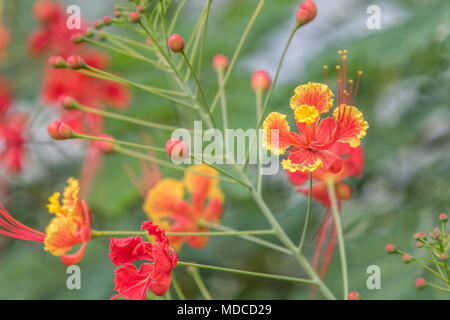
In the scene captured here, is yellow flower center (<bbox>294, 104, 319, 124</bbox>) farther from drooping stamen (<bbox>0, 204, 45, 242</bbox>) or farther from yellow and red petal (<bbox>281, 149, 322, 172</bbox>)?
drooping stamen (<bbox>0, 204, 45, 242</bbox>)

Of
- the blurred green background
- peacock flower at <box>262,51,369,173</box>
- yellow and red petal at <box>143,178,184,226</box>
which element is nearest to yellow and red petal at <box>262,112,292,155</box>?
peacock flower at <box>262,51,369,173</box>

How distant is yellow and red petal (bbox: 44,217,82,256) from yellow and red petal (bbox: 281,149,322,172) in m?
0.57

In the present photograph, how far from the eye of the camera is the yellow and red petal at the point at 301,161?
117cm

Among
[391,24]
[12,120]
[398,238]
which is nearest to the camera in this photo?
[398,238]

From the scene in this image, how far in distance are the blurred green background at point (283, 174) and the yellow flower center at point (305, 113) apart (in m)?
0.75

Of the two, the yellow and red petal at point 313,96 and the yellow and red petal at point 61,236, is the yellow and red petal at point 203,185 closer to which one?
the yellow and red petal at point 61,236

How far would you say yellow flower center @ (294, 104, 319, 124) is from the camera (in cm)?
121

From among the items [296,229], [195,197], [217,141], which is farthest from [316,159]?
[296,229]

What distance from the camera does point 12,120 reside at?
2.63 m

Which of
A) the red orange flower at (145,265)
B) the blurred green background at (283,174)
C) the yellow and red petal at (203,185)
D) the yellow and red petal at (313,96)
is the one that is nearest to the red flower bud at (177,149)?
the red orange flower at (145,265)

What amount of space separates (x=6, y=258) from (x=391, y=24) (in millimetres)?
2113

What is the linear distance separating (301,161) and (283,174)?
1015 mm

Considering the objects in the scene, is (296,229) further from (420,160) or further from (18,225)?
(18,225)

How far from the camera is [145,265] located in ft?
4.04
